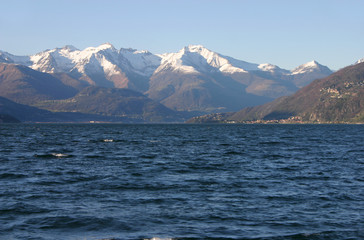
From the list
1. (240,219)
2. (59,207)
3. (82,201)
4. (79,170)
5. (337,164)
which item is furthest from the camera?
(337,164)

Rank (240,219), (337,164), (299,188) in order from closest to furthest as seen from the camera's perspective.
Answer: (240,219)
(299,188)
(337,164)

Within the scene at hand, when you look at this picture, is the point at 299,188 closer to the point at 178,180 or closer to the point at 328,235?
the point at 178,180

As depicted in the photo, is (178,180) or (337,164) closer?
(178,180)

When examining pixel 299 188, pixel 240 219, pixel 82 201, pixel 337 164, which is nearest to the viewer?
pixel 240 219

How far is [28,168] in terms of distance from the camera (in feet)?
226

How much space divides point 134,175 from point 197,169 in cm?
1160

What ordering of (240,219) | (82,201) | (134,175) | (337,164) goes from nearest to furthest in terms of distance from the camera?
(240,219) < (82,201) < (134,175) < (337,164)

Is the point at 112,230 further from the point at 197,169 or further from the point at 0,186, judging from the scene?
the point at 197,169

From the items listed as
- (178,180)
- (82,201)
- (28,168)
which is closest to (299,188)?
(178,180)

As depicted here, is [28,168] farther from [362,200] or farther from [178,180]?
[362,200]

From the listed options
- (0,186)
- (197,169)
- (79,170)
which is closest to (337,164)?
(197,169)

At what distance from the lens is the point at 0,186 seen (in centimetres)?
5181

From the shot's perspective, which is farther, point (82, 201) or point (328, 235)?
point (82, 201)

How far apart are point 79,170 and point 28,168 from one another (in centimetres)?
886
